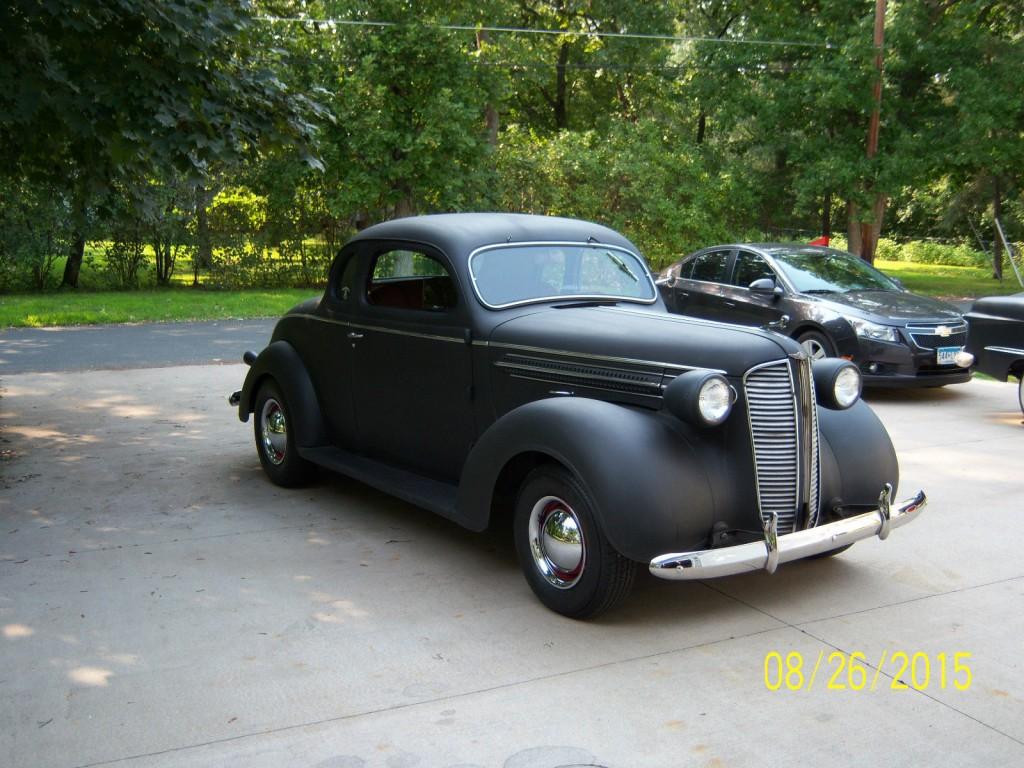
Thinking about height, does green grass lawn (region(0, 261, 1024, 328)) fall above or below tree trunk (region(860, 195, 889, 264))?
below

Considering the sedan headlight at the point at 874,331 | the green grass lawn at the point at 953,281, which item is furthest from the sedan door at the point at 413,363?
the green grass lawn at the point at 953,281

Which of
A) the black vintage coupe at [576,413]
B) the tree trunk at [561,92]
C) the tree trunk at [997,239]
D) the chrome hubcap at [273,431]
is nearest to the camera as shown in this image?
the black vintage coupe at [576,413]

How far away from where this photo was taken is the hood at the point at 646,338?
4.69 m

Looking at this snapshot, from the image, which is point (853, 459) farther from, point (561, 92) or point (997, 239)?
point (997, 239)

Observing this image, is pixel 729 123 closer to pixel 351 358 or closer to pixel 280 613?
pixel 351 358

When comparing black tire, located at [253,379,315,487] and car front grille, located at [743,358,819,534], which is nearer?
car front grille, located at [743,358,819,534]

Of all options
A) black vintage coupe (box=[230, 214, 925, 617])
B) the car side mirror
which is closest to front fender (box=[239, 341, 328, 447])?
black vintage coupe (box=[230, 214, 925, 617])

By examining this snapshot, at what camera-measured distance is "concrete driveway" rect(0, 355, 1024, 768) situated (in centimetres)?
360

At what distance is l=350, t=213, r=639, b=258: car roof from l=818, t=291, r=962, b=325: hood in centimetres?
498

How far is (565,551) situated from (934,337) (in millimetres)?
7082

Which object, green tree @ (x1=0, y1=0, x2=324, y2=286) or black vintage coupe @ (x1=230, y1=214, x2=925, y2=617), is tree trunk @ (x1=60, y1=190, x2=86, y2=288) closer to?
green tree @ (x1=0, y1=0, x2=324, y2=286)

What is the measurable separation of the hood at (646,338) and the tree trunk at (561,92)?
30.4 metres

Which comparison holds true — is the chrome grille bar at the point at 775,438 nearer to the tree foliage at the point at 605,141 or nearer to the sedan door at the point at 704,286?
the sedan door at the point at 704,286

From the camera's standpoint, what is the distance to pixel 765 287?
10.5 metres
